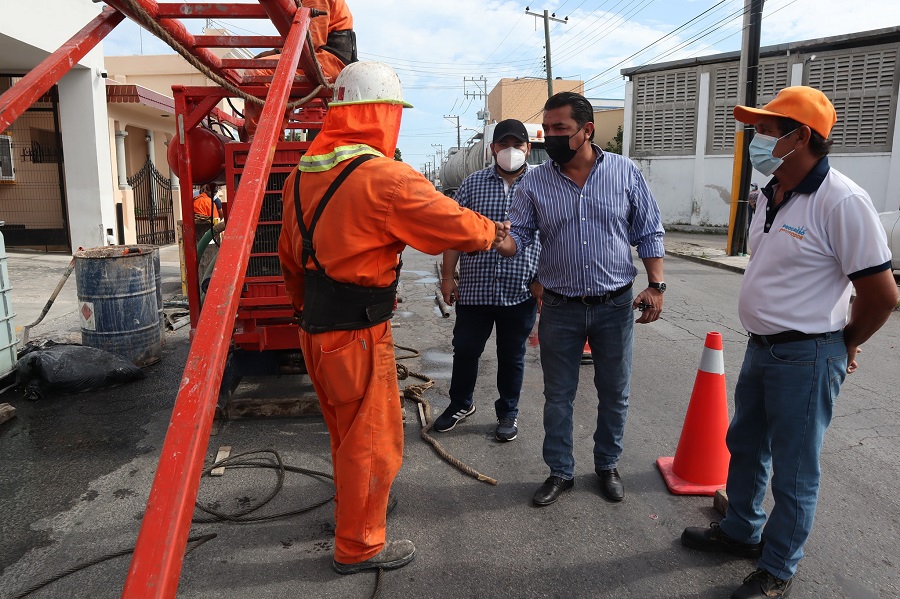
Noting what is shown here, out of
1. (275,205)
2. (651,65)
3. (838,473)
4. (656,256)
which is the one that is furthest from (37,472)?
(651,65)

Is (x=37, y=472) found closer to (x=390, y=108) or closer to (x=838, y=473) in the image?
(x=390, y=108)

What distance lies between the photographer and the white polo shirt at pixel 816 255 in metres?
2.38

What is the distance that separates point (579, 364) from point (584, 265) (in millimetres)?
549

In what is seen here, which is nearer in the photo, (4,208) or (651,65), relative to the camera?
(4,208)

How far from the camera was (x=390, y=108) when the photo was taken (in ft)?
9.05

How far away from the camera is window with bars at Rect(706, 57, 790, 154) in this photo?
22.1 metres

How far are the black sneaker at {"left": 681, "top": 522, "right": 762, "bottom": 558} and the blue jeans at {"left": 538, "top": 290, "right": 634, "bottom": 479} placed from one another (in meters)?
0.64

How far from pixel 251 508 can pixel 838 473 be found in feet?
11.3

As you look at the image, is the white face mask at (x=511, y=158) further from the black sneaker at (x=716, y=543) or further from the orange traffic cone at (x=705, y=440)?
the black sneaker at (x=716, y=543)

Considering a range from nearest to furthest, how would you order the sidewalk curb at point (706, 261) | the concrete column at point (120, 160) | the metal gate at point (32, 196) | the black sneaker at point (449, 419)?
the black sneaker at point (449, 419), the sidewalk curb at point (706, 261), the metal gate at point (32, 196), the concrete column at point (120, 160)

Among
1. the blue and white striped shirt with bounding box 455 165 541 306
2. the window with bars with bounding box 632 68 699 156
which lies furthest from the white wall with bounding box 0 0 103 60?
the window with bars with bounding box 632 68 699 156

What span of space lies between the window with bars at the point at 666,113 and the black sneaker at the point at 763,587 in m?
23.7

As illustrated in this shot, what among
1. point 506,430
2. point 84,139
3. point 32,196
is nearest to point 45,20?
point 84,139

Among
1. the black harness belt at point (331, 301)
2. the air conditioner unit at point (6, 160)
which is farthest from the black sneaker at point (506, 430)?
the air conditioner unit at point (6, 160)
